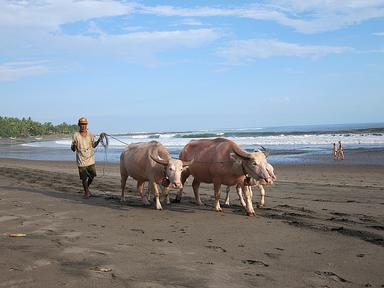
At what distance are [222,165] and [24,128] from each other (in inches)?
4027

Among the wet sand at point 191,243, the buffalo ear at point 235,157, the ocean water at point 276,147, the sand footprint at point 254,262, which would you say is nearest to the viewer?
the wet sand at point 191,243

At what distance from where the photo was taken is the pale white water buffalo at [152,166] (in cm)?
968

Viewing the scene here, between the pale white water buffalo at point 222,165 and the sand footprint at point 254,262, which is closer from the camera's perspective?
the sand footprint at point 254,262

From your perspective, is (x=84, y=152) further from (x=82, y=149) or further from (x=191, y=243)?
(x=191, y=243)

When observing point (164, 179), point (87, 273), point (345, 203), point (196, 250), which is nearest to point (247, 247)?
point (196, 250)

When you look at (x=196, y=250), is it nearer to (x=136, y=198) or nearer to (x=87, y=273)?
(x=87, y=273)

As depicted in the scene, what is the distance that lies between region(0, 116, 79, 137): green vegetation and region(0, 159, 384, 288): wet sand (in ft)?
308

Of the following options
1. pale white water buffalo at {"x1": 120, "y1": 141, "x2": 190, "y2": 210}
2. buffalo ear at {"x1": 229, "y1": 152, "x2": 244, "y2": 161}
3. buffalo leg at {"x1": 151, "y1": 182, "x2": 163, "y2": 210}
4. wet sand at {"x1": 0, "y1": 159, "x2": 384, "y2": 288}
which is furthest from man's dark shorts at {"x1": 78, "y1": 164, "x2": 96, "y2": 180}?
buffalo ear at {"x1": 229, "y1": 152, "x2": 244, "y2": 161}

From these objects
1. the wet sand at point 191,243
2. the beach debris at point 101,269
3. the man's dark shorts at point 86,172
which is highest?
the man's dark shorts at point 86,172

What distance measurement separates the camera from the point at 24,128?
105m

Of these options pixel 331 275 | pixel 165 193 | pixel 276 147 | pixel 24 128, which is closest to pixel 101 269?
pixel 331 275

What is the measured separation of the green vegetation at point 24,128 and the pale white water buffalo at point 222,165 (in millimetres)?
95628

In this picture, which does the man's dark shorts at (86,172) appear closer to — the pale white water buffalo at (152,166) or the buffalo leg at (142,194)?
the pale white water buffalo at (152,166)

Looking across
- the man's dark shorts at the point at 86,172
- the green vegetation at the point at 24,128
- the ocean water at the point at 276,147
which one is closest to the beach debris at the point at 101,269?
the man's dark shorts at the point at 86,172
